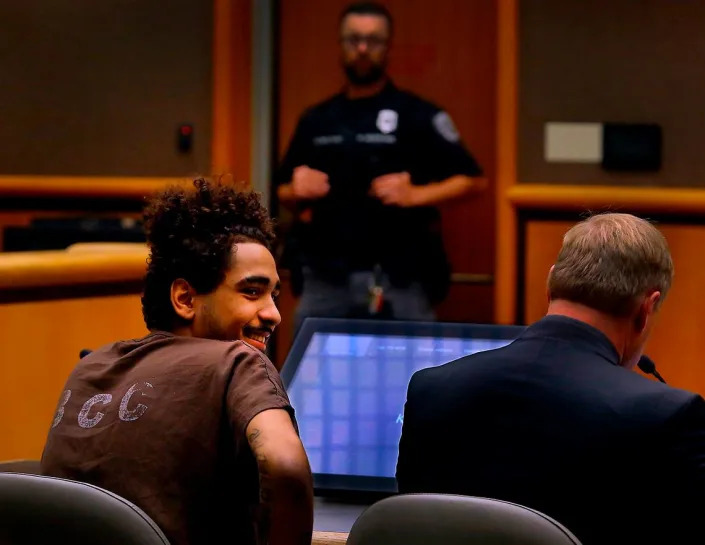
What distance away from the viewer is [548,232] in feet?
13.7

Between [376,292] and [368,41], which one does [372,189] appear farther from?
[368,41]

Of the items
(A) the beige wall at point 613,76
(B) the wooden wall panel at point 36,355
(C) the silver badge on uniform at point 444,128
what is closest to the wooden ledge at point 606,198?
(A) the beige wall at point 613,76

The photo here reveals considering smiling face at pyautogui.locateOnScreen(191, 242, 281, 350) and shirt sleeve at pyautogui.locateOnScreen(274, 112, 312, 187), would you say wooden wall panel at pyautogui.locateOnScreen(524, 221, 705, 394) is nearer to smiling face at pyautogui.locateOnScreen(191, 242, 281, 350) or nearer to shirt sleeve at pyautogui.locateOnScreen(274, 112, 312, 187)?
shirt sleeve at pyautogui.locateOnScreen(274, 112, 312, 187)

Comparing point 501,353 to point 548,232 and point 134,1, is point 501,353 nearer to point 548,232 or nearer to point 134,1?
point 548,232

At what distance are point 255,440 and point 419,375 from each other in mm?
306

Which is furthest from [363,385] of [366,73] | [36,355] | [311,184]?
[366,73]

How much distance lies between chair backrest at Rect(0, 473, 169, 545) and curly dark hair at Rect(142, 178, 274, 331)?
0.44m

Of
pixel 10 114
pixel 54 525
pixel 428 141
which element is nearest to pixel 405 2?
pixel 428 141

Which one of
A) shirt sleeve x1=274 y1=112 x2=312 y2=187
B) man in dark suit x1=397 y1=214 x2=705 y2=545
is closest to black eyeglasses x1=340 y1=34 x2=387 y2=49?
shirt sleeve x1=274 y1=112 x2=312 y2=187

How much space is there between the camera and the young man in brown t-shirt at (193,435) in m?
1.45

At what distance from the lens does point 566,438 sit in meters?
1.45

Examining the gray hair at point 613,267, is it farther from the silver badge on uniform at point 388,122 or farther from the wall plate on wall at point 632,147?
the wall plate on wall at point 632,147

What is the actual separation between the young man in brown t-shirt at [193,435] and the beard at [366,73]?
2.53m

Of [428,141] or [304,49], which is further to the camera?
[304,49]
